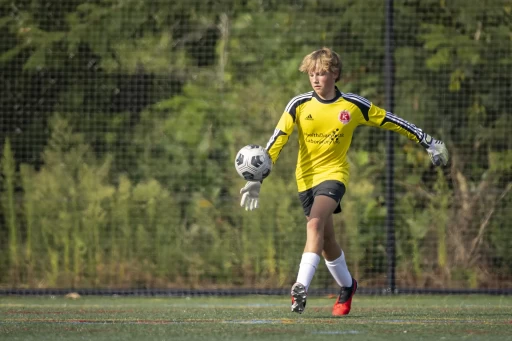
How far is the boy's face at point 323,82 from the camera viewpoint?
7645 millimetres

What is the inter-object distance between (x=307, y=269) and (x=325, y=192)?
0.59 metres

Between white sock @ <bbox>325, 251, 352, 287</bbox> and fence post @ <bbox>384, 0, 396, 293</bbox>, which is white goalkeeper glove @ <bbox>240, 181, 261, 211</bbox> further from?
fence post @ <bbox>384, 0, 396, 293</bbox>

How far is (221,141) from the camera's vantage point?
12.3 m

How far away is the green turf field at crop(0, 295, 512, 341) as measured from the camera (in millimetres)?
6180

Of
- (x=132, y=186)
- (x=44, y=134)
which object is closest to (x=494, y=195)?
(x=132, y=186)

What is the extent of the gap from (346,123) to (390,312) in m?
1.46

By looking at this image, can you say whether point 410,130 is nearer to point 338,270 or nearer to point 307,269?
point 338,270

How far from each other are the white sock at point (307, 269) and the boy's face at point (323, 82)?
118 cm

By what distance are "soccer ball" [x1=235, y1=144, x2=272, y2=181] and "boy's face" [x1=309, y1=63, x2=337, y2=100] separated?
64 centimetres

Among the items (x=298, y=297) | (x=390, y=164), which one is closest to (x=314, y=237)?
(x=298, y=297)

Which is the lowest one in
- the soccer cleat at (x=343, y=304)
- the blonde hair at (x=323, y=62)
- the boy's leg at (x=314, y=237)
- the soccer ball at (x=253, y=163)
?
the soccer cleat at (x=343, y=304)

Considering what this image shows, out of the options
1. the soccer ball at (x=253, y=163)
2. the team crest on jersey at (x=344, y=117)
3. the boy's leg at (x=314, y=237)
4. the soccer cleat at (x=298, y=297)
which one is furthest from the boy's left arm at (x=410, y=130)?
the soccer cleat at (x=298, y=297)

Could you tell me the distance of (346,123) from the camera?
7.75 meters

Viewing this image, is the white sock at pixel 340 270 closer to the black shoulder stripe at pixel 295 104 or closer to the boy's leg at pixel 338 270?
the boy's leg at pixel 338 270
